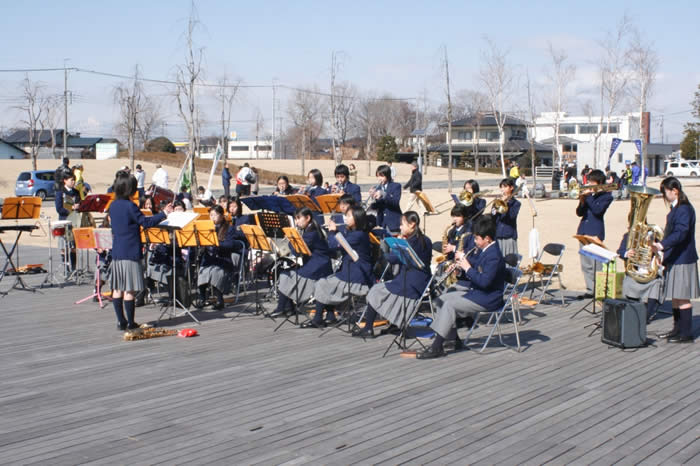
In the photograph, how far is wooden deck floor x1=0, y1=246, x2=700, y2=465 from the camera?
505cm

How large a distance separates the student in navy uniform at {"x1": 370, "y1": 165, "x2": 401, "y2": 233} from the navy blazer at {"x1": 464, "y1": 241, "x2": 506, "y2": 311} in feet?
10.5

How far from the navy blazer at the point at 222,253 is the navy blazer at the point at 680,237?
564 cm

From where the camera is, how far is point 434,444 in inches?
203

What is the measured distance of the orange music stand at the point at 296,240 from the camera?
8688 mm

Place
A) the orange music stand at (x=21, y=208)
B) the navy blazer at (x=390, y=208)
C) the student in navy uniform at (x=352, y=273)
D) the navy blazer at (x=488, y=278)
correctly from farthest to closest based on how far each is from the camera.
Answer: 1. the navy blazer at (x=390, y=208)
2. the orange music stand at (x=21, y=208)
3. the student in navy uniform at (x=352, y=273)
4. the navy blazer at (x=488, y=278)

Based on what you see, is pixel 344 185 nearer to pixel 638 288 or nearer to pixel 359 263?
pixel 359 263

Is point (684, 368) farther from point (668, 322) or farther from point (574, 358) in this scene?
point (668, 322)

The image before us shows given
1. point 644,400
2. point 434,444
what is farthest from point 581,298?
point 434,444

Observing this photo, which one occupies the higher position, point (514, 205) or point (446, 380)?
point (514, 205)

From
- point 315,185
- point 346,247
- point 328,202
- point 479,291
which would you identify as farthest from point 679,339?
point 315,185

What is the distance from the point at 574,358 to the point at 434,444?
295 cm

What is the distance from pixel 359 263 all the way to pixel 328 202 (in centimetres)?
187

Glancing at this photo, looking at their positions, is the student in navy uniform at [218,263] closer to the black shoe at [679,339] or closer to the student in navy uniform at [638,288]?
the student in navy uniform at [638,288]

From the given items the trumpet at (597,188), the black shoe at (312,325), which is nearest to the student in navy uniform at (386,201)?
the black shoe at (312,325)
